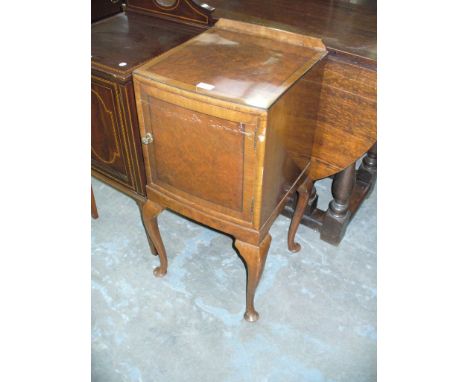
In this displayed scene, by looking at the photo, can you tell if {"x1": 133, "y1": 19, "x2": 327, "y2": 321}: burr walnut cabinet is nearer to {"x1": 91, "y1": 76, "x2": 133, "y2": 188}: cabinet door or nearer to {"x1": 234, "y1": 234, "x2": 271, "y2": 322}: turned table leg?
{"x1": 234, "y1": 234, "x2": 271, "y2": 322}: turned table leg

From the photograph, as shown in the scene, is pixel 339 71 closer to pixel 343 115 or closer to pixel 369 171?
pixel 343 115

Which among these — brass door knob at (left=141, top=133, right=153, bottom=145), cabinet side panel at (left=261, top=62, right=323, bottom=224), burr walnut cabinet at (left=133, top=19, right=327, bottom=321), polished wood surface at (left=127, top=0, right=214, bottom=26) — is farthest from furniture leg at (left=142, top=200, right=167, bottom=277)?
polished wood surface at (left=127, top=0, right=214, bottom=26)

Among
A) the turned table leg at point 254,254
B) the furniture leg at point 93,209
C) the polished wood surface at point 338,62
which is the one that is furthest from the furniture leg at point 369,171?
the furniture leg at point 93,209

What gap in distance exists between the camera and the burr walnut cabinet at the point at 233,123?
3.35 ft

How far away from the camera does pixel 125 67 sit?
1.23 metres

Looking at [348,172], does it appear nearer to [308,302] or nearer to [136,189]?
[308,302]

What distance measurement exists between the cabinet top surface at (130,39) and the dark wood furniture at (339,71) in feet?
0.66

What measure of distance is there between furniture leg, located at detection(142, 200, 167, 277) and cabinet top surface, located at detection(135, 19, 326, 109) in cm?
50

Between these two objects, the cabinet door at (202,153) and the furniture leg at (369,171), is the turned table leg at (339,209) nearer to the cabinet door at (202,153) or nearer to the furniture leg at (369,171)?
the furniture leg at (369,171)

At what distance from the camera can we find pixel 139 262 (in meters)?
1.80

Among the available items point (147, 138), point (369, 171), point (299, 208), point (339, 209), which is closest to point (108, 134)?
point (147, 138)

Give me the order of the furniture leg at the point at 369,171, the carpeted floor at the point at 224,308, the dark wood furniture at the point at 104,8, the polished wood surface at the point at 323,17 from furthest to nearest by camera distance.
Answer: the furniture leg at the point at 369,171
the dark wood furniture at the point at 104,8
the carpeted floor at the point at 224,308
the polished wood surface at the point at 323,17

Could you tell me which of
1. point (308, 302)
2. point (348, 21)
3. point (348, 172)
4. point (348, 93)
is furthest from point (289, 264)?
point (348, 21)

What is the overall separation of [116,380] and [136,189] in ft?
2.18
